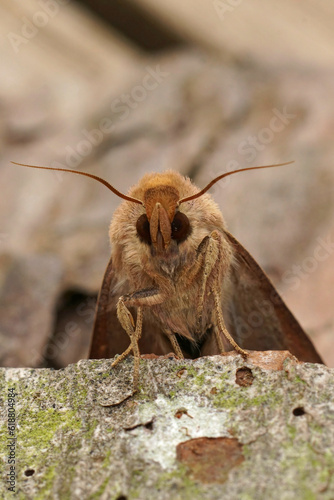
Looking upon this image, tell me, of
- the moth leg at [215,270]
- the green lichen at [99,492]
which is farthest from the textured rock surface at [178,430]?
the moth leg at [215,270]

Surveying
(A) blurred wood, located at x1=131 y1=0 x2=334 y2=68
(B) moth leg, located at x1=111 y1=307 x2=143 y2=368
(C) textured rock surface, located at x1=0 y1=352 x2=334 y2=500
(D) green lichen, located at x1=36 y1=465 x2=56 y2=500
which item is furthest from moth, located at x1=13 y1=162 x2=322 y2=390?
(A) blurred wood, located at x1=131 y1=0 x2=334 y2=68

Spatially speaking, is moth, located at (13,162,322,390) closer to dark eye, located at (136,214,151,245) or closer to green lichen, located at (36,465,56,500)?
dark eye, located at (136,214,151,245)

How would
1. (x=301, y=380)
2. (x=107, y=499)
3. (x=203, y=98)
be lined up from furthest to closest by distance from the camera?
(x=203, y=98) < (x=301, y=380) < (x=107, y=499)

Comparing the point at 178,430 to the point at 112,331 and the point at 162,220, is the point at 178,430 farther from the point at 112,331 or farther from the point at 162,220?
the point at 112,331

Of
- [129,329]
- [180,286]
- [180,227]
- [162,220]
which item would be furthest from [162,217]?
[129,329]

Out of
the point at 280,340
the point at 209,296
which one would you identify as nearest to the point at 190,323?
the point at 209,296

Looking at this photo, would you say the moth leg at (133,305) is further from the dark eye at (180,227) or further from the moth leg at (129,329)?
the dark eye at (180,227)

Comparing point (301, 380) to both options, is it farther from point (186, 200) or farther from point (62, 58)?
point (62, 58)
